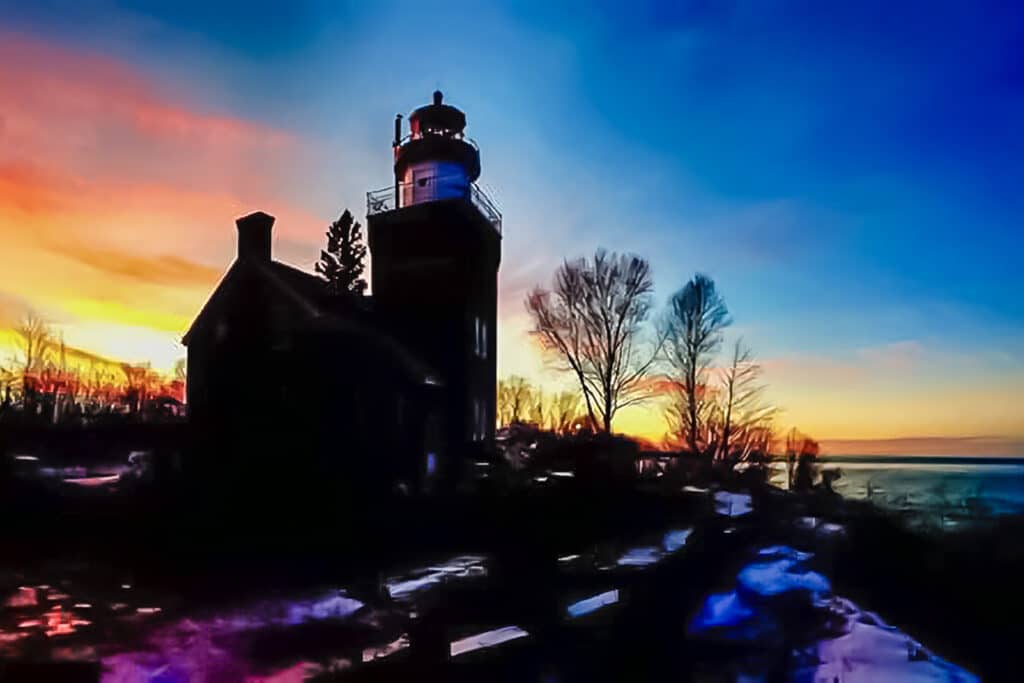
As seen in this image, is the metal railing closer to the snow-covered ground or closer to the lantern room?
the lantern room

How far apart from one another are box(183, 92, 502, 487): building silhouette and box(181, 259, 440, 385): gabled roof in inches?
0.7

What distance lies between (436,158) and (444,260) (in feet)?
5.34

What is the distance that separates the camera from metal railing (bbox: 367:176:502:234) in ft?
25.7

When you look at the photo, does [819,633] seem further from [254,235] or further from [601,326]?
[254,235]

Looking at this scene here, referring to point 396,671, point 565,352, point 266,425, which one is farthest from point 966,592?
point 266,425

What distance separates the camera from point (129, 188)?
3383 millimetres

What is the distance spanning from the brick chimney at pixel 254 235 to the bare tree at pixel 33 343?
1.10 m

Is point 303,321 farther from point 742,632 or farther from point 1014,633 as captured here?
point 1014,633

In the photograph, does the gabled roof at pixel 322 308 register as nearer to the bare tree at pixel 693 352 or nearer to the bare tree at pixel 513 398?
the bare tree at pixel 513 398

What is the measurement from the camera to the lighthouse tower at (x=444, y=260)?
772 centimetres

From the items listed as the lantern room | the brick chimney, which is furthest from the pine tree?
the lantern room

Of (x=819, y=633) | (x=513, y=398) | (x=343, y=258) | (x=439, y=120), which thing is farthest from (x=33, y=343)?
(x=439, y=120)

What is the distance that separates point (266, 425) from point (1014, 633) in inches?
200

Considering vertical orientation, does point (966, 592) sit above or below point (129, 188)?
below
